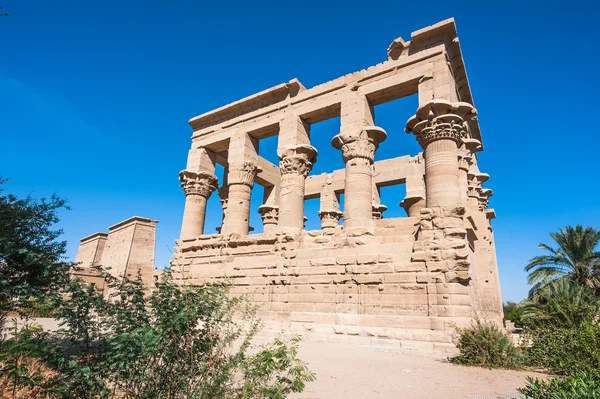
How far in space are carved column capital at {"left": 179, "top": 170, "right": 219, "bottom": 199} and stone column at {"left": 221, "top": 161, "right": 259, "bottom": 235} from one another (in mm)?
1912

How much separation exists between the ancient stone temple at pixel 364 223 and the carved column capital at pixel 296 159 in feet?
0.16

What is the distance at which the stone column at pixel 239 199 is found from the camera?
13577mm

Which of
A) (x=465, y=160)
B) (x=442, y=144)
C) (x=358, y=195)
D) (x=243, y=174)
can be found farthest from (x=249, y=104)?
(x=465, y=160)

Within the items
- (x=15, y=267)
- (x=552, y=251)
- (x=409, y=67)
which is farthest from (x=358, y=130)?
(x=552, y=251)

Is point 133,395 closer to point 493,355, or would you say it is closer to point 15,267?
point 15,267

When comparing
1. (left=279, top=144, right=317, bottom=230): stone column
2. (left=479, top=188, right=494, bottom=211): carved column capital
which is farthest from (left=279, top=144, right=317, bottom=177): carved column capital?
(left=479, top=188, right=494, bottom=211): carved column capital

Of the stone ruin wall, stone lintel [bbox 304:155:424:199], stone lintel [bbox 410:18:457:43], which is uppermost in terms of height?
stone lintel [bbox 410:18:457:43]

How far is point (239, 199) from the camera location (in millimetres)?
13898

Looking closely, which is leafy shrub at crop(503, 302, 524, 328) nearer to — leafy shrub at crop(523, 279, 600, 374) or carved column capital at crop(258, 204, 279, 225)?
leafy shrub at crop(523, 279, 600, 374)

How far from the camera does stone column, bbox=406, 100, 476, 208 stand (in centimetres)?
937

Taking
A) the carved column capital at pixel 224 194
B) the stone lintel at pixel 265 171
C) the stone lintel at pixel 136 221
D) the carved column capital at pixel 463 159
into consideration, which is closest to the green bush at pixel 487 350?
the carved column capital at pixel 463 159

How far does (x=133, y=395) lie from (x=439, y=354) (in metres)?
6.63

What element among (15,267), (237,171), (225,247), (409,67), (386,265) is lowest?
(15,267)

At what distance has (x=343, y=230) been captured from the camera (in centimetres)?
1062
